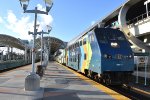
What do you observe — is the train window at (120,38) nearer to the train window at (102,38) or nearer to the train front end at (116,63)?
the train front end at (116,63)

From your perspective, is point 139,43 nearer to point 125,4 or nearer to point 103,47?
point 125,4

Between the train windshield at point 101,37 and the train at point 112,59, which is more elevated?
the train windshield at point 101,37

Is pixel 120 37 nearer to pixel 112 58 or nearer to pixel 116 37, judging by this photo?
pixel 116 37

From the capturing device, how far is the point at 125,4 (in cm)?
5894

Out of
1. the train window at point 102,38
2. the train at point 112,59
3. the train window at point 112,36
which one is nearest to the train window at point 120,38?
the train at point 112,59

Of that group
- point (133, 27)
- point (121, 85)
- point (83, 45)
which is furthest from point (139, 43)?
point (121, 85)

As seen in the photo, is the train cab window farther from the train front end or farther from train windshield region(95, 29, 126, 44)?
the train front end

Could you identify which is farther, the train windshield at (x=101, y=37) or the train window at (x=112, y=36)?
the train window at (x=112, y=36)

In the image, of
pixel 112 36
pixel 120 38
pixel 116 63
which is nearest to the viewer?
pixel 116 63

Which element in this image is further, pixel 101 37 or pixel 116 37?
pixel 116 37

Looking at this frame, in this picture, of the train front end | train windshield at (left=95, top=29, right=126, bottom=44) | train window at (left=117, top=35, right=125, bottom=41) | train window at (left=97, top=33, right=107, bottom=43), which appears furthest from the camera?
train window at (left=117, top=35, right=125, bottom=41)

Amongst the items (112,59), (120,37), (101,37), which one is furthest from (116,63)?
(120,37)

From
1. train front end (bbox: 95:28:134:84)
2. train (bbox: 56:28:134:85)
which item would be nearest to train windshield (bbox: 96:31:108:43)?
train (bbox: 56:28:134:85)

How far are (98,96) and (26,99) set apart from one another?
306 cm
